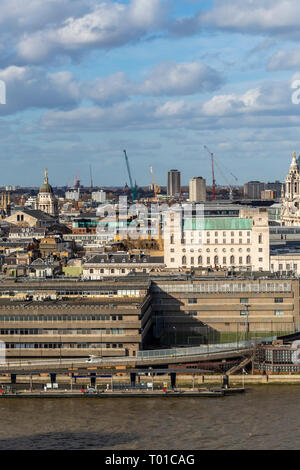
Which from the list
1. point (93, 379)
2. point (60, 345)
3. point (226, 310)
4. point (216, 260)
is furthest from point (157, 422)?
point (216, 260)

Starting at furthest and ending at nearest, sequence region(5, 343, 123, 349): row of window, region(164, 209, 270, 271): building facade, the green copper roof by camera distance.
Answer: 1. the green copper roof
2. region(164, 209, 270, 271): building facade
3. region(5, 343, 123, 349): row of window

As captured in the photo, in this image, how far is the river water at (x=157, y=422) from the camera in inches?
1544

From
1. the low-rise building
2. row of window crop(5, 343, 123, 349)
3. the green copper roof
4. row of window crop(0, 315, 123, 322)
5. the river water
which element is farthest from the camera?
the green copper roof

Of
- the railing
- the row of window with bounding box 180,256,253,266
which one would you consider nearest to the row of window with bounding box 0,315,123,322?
the railing

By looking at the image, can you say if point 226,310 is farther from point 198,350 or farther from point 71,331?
point 71,331

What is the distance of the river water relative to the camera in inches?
1544

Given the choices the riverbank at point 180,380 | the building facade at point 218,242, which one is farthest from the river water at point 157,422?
the building facade at point 218,242

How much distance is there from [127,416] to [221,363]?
9631 millimetres

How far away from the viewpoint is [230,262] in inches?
3221

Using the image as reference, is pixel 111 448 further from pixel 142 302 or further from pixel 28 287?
pixel 28 287

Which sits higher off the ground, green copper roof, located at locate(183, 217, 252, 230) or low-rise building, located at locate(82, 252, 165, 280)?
green copper roof, located at locate(183, 217, 252, 230)

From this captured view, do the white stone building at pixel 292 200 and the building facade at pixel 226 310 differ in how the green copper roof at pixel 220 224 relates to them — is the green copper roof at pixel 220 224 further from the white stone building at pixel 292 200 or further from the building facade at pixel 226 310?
the white stone building at pixel 292 200

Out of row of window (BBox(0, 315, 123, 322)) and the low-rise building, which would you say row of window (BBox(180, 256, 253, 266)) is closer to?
the low-rise building
